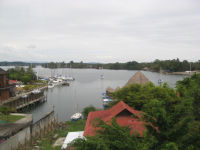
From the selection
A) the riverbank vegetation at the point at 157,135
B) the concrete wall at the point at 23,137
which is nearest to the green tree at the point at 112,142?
the riverbank vegetation at the point at 157,135

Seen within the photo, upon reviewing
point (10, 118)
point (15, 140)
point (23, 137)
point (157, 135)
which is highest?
point (157, 135)

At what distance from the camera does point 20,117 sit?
23.3m

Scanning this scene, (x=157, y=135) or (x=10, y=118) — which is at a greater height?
(x=157, y=135)

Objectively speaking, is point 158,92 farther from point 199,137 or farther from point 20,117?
point 20,117

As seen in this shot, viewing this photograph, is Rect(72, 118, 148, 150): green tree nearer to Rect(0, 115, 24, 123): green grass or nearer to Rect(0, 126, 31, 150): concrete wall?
Rect(0, 126, 31, 150): concrete wall

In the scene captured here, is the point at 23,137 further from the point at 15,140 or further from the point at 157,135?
the point at 157,135

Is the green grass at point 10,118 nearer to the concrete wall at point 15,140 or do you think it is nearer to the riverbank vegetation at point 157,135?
the concrete wall at point 15,140

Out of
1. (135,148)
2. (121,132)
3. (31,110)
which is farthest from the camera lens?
(31,110)

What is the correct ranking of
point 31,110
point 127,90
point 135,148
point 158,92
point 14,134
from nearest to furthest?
point 135,148, point 14,134, point 158,92, point 127,90, point 31,110

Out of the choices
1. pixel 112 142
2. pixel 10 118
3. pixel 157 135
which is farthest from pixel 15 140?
pixel 157 135

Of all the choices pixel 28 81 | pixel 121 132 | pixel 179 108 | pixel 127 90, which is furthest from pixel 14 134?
pixel 28 81

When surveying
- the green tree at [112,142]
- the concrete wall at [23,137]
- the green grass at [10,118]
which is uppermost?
the green tree at [112,142]

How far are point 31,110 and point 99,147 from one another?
37.9 m

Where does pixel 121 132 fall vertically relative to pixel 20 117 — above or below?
above
